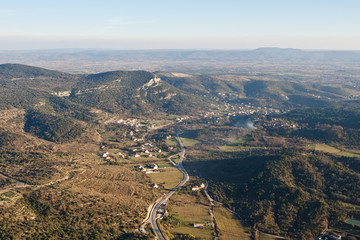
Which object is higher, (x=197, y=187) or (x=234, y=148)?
(x=234, y=148)

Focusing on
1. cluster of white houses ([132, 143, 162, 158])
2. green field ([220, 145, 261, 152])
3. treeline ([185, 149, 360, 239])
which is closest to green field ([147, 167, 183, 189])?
treeline ([185, 149, 360, 239])

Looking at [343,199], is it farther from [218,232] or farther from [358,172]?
[218,232]

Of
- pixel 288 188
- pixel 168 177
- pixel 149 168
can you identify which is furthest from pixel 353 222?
pixel 149 168

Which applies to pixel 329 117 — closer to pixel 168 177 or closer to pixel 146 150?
pixel 146 150

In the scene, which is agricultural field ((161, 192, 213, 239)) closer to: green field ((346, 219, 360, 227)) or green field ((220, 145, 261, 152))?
green field ((346, 219, 360, 227))

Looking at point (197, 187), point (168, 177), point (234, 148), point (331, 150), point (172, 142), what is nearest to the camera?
point (197, 187)

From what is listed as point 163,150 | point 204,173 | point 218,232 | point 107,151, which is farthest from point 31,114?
point 218,232
